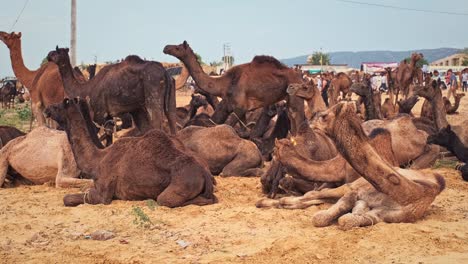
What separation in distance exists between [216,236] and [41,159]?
4.66 metres

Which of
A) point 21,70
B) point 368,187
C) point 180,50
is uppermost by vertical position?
point 180,50

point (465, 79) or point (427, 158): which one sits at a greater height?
point (427, 158)

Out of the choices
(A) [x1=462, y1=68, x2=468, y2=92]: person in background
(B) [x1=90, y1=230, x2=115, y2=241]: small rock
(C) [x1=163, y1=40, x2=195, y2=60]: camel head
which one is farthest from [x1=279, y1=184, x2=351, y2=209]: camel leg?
(A) [x1=462, y1=68, x2=468, y2=92]: person in background

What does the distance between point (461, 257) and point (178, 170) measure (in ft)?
12.7

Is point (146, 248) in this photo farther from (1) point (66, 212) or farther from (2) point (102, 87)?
(2) point (102, 87)

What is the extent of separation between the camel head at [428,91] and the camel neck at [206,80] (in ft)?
15.2

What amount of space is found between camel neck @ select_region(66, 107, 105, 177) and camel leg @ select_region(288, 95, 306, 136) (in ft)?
16.5

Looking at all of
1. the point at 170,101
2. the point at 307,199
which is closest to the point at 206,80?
the point at 170,101

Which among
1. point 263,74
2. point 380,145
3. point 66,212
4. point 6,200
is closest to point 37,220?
point 66,212

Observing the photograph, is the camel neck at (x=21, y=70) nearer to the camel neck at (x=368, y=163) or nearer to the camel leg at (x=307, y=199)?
the camel leg at (x=307, y=199)

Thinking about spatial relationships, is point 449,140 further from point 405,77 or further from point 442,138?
point 405,77

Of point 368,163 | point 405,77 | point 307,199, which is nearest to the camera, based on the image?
point 368,163

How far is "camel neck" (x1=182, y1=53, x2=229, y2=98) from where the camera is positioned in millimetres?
15156

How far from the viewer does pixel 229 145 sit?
1128cm
